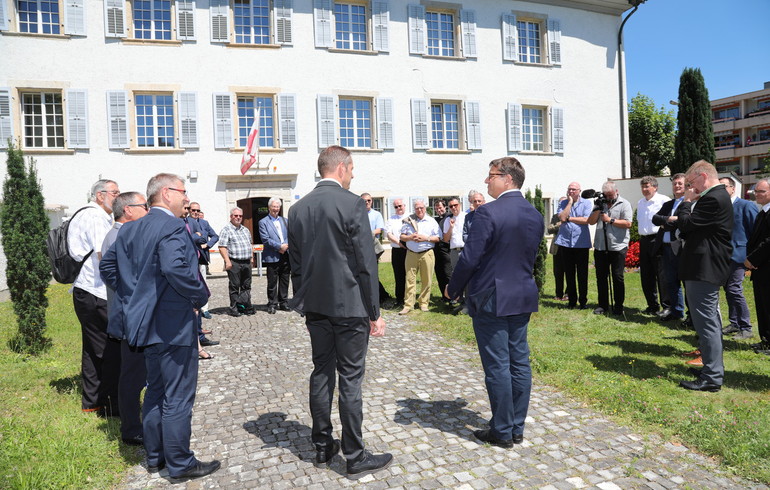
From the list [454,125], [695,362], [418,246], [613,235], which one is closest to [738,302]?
[695,362]

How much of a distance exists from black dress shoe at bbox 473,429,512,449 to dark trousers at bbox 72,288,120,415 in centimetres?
323

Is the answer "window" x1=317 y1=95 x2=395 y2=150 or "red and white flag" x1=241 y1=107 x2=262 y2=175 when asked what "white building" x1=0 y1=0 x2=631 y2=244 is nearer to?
"window" x1=317 y1=95 x2=395 y2=150

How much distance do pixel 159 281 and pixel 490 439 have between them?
8.63 ft

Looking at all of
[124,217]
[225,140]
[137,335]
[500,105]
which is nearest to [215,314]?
[124,217]

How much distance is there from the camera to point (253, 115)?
17.3 metres

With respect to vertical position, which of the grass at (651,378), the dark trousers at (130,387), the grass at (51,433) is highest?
the dark trousers at (130,387)

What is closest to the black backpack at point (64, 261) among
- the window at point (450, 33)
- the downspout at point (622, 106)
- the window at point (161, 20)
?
the window at point (161, 20)

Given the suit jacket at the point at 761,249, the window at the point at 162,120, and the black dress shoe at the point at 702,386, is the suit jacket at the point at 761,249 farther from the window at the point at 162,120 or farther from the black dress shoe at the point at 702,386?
the window at the point at 162,120

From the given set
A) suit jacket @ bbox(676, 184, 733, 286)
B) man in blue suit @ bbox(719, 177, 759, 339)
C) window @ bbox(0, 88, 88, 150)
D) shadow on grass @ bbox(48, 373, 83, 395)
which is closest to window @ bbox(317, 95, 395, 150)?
window @ bbox(0, 88, 88, 150)

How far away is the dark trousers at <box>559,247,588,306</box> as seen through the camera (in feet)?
28.8

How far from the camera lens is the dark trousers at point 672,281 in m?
7.70

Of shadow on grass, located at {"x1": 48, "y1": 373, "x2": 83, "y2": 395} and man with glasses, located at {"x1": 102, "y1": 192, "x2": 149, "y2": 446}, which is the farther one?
shadow on grass, located at {"x1": 48, "y1": 373, "x2": 83, "y2": 395}

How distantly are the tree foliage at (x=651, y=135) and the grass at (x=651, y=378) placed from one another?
95.8ft

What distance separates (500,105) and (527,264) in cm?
1745
